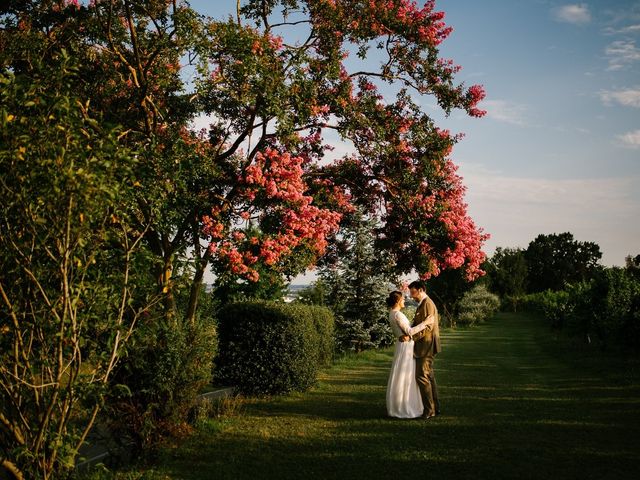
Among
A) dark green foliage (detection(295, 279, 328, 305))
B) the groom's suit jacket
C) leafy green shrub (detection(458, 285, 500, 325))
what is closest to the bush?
the groom's suit jacket

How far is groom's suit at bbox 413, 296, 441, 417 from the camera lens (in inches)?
388

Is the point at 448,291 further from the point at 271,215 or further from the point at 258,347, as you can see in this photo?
the point at 271,215

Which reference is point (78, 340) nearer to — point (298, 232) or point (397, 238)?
point (298, 232)

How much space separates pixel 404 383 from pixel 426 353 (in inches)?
26.8

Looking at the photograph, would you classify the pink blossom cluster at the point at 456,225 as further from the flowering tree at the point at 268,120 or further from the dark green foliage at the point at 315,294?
the dark green foliage at the point at 315,294

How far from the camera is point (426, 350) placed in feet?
32.6

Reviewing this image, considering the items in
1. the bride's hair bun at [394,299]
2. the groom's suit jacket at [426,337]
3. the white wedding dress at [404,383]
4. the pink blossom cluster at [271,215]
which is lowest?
the white wedding dress at [404,383]

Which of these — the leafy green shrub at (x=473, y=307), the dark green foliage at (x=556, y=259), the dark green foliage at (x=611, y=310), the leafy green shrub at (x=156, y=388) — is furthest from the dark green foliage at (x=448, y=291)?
the dark green foliage at (x=556, y=259)

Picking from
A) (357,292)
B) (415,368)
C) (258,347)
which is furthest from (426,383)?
(357,292)

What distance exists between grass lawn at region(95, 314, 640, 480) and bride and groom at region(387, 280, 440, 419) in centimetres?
32

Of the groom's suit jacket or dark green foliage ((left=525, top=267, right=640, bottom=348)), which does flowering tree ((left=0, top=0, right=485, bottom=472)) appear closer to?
the groom's suit jacket

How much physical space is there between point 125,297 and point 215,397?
6.61 m

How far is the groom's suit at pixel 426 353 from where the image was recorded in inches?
388

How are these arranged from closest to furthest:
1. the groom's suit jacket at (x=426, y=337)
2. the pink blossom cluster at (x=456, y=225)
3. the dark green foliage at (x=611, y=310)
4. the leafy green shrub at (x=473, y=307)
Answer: the groom's suit jacket at (x=426, y=337) < the pink blossom cluster at (x=456, y=225) < the dark green foliage at (x=611, y=310) < the leafy green shrub at (x=473, y=307)
